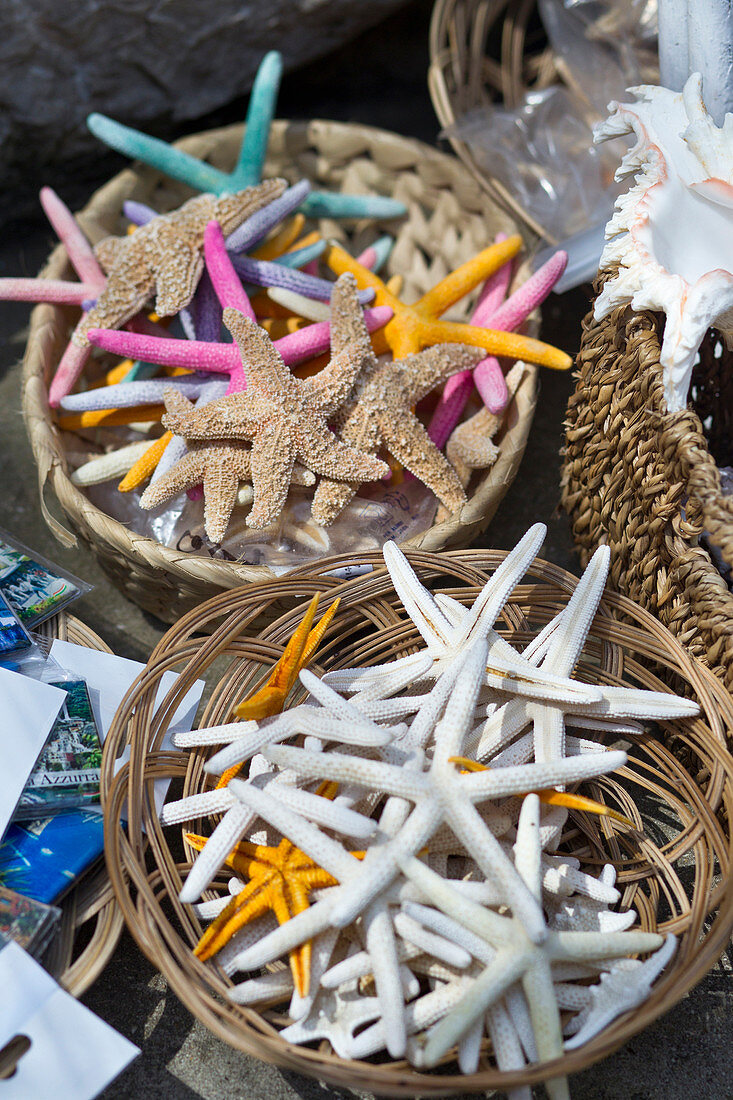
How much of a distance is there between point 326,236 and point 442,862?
1308 millimetres

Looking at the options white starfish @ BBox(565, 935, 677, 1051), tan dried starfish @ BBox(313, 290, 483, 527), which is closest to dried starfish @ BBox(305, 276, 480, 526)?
tan dried starfish @ BBox(313, 290, 483, 527)

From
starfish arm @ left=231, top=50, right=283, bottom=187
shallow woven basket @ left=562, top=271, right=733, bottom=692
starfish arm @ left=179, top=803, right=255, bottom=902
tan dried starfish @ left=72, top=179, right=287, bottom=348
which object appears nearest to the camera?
starfish arm @ left=179, top=803, right=255, bottom=902

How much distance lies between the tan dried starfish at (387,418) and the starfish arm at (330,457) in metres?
0.02

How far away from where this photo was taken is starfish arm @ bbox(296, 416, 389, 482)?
1157 mm

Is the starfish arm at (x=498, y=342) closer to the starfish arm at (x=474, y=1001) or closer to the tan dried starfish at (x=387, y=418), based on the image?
the tan dried starfish at (x=387, y=418)

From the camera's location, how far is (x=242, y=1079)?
3.21 feet

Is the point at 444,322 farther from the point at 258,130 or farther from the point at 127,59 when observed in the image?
the point at 127,59

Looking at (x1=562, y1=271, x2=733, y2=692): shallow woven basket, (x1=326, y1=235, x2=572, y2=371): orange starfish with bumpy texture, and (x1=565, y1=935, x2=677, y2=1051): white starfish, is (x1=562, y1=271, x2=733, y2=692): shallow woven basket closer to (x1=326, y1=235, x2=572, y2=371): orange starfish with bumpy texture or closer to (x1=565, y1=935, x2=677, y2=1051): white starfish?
(x1=326, y1=235, x2=572, y2=371): orange starfish with bumpy texture

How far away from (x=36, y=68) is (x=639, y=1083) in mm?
2057

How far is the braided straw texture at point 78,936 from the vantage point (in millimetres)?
818

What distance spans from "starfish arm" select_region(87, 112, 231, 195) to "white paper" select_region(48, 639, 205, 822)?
89 cm

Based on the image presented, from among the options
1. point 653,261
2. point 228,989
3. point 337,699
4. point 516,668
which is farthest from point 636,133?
point 228,989

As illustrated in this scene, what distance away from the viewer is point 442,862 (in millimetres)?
890

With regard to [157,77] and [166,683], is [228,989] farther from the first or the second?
[157,77]
